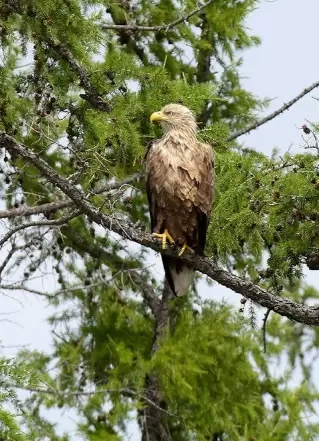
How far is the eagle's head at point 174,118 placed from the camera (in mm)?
6719

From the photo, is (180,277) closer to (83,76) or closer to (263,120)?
(83,76)

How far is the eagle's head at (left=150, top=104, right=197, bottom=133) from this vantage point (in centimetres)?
672

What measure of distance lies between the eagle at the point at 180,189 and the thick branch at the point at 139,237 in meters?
0.55

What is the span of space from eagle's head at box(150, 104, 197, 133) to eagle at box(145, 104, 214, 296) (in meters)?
0.10

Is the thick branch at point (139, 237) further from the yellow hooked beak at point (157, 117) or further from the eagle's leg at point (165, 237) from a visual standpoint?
the yellow hooked beak at point (157, 117)

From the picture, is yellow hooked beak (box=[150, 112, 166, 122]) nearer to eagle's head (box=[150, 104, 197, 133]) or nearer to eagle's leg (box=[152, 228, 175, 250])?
eagle's head (box=[150, 104, 197, 133])

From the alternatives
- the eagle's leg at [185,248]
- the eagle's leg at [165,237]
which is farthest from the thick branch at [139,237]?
the eagle's leg at [165,237]

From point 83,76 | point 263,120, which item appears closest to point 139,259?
point 263,120

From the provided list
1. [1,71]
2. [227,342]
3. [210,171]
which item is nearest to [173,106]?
[210,171]

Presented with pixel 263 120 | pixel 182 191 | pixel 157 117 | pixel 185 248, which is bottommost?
pixel 185 248

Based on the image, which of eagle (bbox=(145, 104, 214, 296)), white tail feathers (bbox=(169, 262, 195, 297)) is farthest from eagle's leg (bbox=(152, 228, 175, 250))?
white tail feathers (bbox=(169, 262, 195, 297))

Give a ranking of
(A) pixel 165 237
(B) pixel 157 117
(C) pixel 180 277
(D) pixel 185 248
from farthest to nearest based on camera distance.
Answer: (C) pixel 180 277 → (B) pixel 157 117 → (A) pixel 165 237 → (D) pixel 185 248

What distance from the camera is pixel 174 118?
22.3 ft

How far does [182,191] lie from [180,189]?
0.02 m
